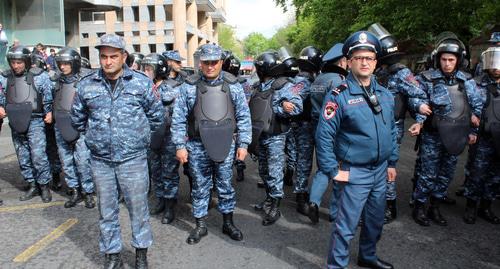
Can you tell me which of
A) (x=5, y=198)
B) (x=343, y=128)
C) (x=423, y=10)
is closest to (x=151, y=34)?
(x=423, y=10)

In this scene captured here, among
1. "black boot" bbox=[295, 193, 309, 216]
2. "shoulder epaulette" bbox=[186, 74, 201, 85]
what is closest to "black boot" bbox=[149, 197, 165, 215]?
"black boot" bbox=[295, 193, 309, 216]

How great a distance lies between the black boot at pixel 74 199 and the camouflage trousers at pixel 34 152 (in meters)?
0.42

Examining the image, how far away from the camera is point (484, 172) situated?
4.84 m

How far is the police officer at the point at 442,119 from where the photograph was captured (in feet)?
14.6

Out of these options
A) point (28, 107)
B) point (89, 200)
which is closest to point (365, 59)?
point (89, 200)

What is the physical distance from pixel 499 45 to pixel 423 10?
8749 mm

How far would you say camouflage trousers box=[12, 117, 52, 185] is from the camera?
557 cm

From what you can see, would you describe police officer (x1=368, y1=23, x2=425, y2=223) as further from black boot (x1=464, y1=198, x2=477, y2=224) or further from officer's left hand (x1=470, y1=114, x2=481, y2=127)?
black boot (x1=464, y1=198, x2=477, y2=224)

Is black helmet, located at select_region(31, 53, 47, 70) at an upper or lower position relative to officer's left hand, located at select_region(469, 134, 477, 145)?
upper

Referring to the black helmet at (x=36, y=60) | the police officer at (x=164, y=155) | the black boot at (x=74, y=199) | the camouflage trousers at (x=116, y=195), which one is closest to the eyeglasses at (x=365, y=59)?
the camouflage trousers at (x=116, y=195)

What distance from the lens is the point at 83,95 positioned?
A: 3461mm

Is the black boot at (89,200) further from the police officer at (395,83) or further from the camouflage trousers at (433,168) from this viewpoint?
the camouflage trousers at (433,168)

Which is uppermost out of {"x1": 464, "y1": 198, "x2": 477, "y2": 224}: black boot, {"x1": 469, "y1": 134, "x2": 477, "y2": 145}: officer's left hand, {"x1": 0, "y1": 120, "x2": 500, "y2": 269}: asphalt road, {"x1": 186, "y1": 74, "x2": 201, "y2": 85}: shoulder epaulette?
{"x1": 186, "y1": 74, "x2": 201, "y2": 85}: shoulder epaulette

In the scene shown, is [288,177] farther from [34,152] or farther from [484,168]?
[34,152]
